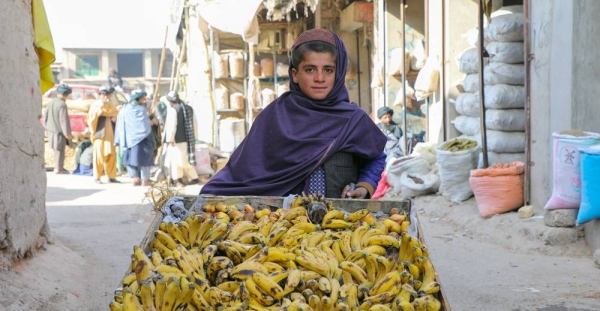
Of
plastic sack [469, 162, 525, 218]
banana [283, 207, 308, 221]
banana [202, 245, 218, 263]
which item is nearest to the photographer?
banana [202, 245, 218, 263]

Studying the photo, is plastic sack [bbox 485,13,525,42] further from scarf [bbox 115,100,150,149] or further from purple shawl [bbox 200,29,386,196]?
scarf [bbox 115,100,150,149]

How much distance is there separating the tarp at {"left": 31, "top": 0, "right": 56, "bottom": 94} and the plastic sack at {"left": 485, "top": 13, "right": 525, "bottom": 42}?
4823mm

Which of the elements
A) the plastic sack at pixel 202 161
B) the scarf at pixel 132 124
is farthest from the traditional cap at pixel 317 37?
the plastic sack at pixel 202 161

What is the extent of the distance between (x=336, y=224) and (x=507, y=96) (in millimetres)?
5933

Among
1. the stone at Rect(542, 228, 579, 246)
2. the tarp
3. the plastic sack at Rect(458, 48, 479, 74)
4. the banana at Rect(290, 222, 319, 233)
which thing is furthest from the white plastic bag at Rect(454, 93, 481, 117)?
the banana at Rect(290, 222, 319, 233)

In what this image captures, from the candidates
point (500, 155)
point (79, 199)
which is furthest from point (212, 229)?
point (79, 199)

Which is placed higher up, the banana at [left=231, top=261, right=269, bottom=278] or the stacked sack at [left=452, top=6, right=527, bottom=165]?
the stacked sack at [left=452, top=6, right=527, bottom=165]

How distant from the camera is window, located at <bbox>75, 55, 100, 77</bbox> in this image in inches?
1722

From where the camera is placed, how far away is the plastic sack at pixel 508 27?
8.43 metres

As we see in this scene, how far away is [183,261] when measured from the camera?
2.49 metres

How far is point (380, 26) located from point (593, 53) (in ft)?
22.3

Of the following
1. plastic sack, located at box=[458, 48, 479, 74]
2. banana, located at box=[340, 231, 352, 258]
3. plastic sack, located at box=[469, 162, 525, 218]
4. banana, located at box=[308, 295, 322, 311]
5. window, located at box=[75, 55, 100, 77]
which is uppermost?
window, located at box=[75, 55, 100, 77]

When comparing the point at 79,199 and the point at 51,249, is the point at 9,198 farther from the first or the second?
the point at 79,199

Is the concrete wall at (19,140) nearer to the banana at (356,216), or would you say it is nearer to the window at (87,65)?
the banana at (356,216)
